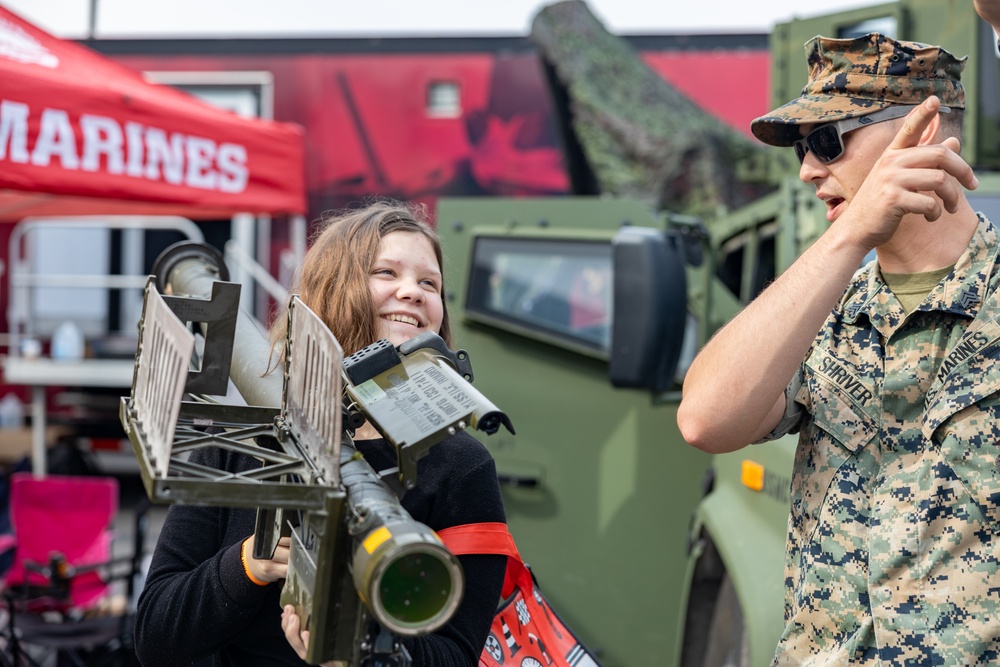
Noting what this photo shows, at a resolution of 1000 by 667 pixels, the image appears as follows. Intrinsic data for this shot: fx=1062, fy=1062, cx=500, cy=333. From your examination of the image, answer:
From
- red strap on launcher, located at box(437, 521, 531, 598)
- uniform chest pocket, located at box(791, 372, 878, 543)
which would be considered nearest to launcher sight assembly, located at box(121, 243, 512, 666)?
red strap on launcher, located at box(437, 521, 531, 598)

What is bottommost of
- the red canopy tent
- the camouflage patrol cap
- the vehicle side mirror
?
the vehicle side mirror

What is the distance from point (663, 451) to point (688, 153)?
7.55ft

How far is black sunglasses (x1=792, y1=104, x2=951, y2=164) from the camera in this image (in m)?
1.69

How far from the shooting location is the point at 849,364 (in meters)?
1.75

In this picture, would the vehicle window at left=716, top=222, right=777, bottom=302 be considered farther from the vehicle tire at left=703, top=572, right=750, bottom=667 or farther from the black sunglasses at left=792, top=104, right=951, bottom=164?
the black sunglasses at left=792, top=104, right=951, bottom=164

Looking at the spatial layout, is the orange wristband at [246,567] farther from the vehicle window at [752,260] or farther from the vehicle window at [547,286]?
the vehicle window at [547,286]

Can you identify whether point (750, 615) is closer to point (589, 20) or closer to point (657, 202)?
point (657, 202)

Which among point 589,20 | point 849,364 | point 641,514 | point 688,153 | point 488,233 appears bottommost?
point 641,514

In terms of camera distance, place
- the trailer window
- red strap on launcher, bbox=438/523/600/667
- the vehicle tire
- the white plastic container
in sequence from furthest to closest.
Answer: the trailer window → the white plastic container → the vehicle tire → red strap on launcher, bbox=438/523/600/667

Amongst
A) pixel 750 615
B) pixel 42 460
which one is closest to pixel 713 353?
pixel 750 615

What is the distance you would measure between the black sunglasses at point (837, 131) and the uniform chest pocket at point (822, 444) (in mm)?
365

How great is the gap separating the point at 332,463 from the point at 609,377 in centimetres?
234

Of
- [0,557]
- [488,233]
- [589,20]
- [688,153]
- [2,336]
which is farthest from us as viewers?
[2,336]

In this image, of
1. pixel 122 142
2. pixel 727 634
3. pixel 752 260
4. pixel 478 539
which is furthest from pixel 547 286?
pixel 478 539
